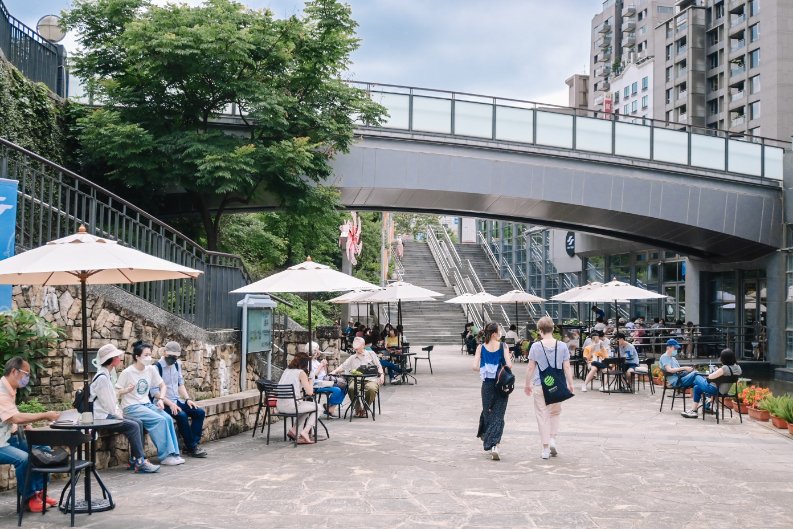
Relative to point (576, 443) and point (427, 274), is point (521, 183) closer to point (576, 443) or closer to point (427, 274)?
point (576, 443)

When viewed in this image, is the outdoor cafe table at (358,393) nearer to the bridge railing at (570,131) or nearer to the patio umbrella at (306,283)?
the patio umbrella at (306,283)

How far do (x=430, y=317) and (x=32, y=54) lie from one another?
77.7 ft

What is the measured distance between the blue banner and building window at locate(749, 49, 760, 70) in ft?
214

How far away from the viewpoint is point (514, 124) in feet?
75.7

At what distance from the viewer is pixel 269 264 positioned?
33.2 meters

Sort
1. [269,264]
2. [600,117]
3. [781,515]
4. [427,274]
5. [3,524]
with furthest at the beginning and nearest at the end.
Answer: [427,274], [269,264], [600,117], [781,515], [3,524]

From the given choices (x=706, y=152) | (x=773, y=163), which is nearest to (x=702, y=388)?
(x=706, y=152)

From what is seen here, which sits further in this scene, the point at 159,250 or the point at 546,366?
the point at 159,250

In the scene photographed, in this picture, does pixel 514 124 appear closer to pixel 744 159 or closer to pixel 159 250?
pixel 744 159

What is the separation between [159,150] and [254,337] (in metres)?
6.14

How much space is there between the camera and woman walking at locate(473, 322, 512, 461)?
970cm

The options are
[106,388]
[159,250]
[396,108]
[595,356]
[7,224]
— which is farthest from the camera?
[396,108]

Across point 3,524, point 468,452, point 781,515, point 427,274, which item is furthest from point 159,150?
point 427,274

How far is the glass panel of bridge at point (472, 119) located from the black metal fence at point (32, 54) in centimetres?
1046
